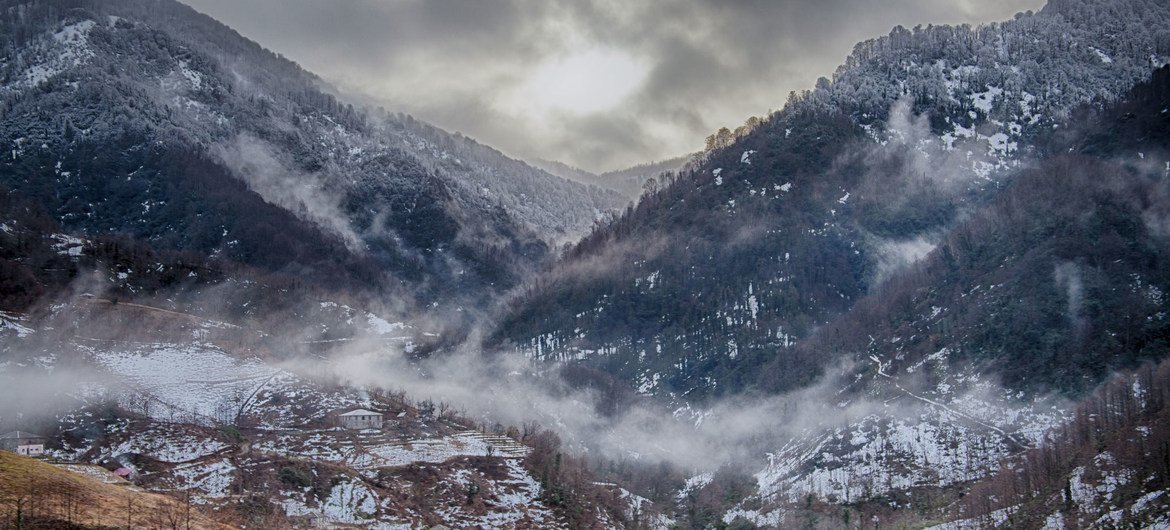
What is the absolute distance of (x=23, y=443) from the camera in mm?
173625

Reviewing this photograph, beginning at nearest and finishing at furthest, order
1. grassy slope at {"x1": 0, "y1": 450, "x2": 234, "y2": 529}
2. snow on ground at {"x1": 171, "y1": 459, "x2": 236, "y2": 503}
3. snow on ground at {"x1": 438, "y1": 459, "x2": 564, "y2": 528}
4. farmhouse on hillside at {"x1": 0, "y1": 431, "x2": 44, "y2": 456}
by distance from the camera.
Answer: grassy slope at {"x1": 0, "y1": 450, "x2": 234, "y2": 529}, snow on ground at {"x1": 171, "y1": 459, "x2": 236, "y2": 503}, farmhouse on hillside at {"x1": 0, "y1": 431, "x2": 44, "y2": 456}, snow on ground at {"x1": 438, "y1": 459, "x2": 564, "y2": 528}

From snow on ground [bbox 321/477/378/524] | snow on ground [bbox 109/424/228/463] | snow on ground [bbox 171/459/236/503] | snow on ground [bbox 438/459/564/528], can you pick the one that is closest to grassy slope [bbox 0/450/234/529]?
snow on ground [bbox 171/459/236/503]

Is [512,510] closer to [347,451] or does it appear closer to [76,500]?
[347,451]

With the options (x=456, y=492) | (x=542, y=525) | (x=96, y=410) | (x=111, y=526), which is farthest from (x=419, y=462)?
(x=111, y=526)

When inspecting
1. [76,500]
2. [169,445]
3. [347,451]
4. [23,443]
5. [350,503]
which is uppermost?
[23,443]

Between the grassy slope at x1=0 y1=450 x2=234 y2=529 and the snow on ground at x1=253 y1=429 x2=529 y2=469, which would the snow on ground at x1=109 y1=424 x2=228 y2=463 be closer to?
the snow on ground at x1=253 y1=429 x2=529 y2=469

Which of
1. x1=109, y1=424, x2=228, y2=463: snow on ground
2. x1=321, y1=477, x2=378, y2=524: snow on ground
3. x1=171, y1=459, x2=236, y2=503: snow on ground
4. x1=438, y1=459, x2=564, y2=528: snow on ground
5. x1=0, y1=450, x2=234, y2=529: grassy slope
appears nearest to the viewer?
x1=0, y1=450, x2=234, y2=529: grassy slope

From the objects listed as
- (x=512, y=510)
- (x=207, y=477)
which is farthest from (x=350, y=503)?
(x=512, y=510)

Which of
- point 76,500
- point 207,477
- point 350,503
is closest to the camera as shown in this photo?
point 76,500

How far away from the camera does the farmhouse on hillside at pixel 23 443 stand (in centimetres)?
17062

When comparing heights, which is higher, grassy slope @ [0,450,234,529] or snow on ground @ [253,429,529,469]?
snow on ground @ [253,429,529,469]

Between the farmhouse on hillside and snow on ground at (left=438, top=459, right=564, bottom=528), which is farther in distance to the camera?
snow on ground at (left=438, top=459, right=564, bottom=528)

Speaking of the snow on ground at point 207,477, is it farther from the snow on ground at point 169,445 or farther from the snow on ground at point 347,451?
the snow on ground at point 347,451

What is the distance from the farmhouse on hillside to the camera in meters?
171
